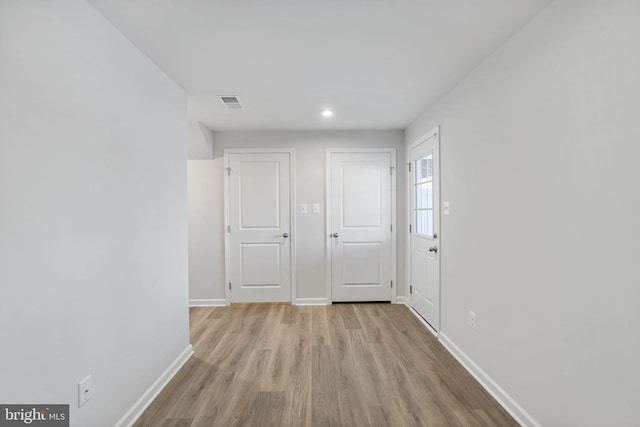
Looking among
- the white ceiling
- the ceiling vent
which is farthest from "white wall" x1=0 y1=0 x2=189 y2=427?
the ceiling vent

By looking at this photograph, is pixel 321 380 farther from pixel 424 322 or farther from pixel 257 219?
pixel 257 219

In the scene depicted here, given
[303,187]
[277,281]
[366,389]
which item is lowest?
[366,389]

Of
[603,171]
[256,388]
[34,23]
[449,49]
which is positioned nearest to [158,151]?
[34,23]

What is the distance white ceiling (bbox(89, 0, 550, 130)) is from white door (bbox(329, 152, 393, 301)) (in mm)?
1223

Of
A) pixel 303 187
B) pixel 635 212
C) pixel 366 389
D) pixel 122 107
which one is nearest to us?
pixel 635 212

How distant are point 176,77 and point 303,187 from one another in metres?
2.10

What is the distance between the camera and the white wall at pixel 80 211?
1.20 m

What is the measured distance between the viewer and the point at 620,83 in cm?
128

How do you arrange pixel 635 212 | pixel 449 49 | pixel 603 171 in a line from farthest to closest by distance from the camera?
pixel 449 49, pixel 603 171, pixel 635 212

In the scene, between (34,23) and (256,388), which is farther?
(256,388)

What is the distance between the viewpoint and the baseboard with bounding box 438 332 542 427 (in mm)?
1829

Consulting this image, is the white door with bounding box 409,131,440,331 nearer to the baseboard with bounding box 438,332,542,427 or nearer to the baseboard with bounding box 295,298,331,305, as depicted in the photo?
the baseboard with bounding box 438,332,542,427

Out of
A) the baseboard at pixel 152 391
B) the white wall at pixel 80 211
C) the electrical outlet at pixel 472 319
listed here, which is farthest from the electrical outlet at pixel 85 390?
the electrical outlet at pixel 472 319

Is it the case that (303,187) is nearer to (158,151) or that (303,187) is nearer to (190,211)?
(190,211)
